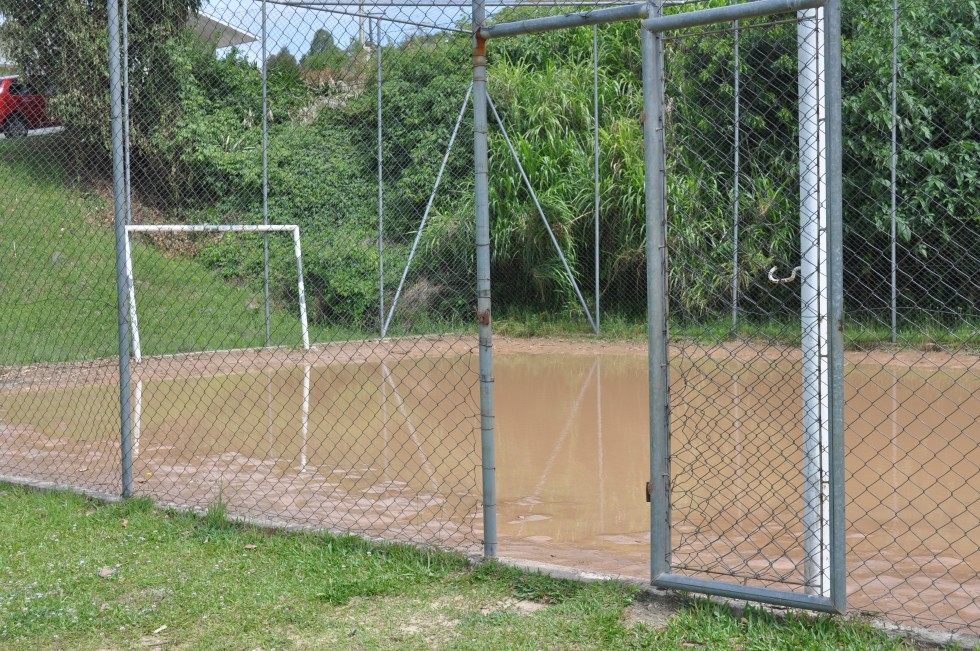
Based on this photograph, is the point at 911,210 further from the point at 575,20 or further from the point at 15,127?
the point at 15,127

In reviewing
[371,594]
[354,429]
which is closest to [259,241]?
[354,429]

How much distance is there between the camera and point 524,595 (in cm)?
383

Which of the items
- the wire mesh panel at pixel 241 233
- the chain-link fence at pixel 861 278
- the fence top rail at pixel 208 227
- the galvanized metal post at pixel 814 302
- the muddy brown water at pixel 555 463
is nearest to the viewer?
the galvanized metal post at pixel 814 302

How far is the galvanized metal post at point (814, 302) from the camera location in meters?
3.38

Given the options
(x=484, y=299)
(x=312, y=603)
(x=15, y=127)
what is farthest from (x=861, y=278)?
(x=15, y=127)

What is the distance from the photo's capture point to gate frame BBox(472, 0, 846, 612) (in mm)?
3289

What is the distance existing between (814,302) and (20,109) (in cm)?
1245

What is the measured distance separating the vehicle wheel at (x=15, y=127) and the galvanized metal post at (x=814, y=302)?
35.2 ft

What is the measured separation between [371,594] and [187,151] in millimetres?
9592

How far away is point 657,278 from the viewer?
3619 mm

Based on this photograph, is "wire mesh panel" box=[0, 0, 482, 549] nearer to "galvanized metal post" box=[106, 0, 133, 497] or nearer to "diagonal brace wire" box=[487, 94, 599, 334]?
"diagonal brace wire" box=[487, 94, 599, 334]

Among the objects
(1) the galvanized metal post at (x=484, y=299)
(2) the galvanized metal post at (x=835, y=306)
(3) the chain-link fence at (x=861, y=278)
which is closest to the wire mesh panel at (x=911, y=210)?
(3) the chain-link fence at (x=861, y=278)

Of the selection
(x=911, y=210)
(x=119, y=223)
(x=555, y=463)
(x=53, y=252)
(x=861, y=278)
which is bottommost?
(x=555, y=463)

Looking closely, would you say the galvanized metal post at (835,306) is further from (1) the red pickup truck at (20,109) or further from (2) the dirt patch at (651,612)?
(1) the red pickup truck at (20,109)
